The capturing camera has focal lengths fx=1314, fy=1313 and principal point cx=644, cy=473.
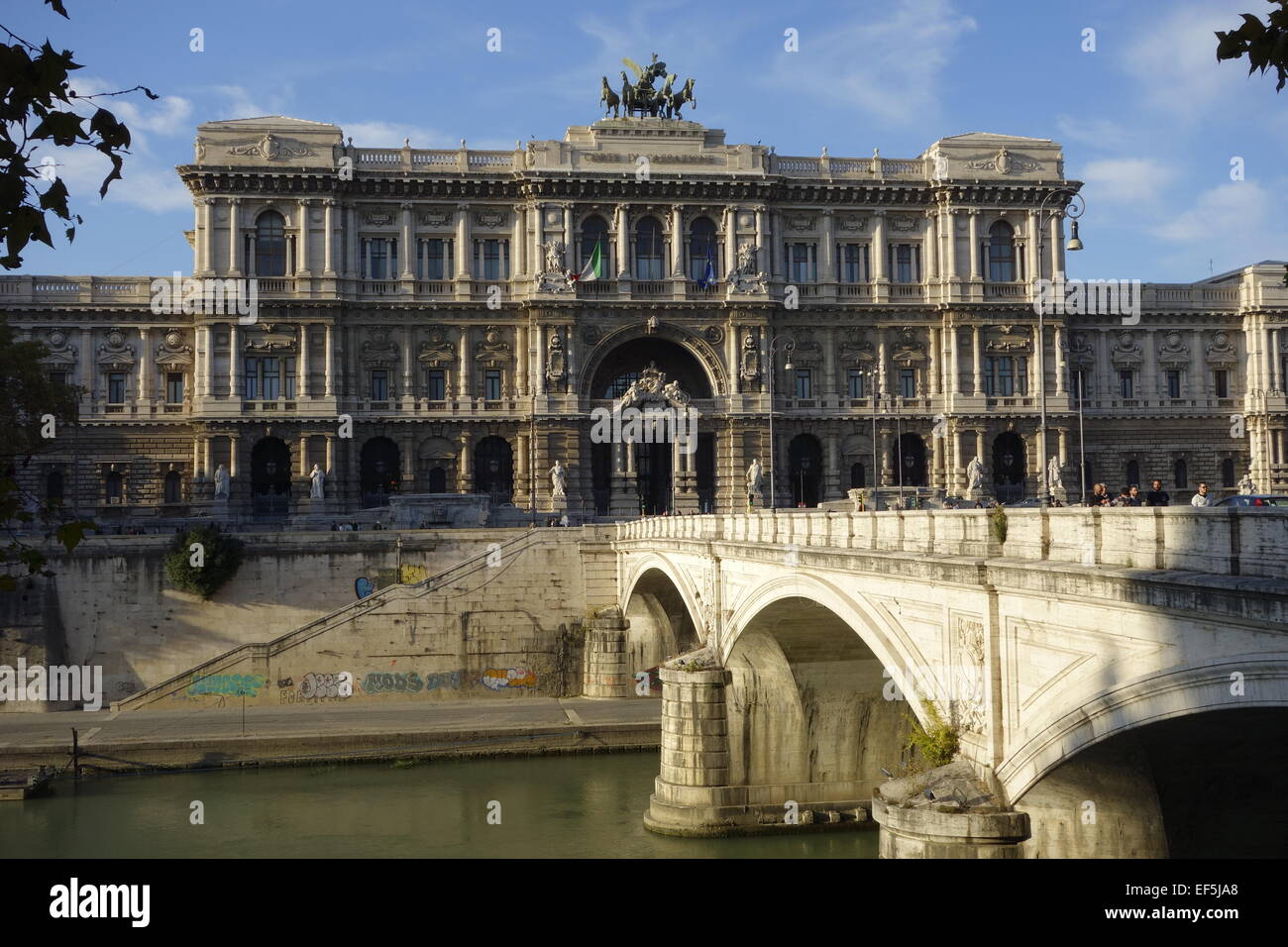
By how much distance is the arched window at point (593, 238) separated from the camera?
2714 inches

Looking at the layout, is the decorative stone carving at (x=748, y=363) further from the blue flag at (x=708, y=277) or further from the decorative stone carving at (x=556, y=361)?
the decorative stone carving at (x=556, y=361)

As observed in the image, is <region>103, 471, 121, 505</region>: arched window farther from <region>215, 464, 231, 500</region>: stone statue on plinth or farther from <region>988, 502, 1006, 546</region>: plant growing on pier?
<region>988, 502, 1006, 546</region>: plant growing on pier

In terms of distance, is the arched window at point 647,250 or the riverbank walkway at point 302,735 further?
the arched window at point 647,250

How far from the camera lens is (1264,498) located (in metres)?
25.8

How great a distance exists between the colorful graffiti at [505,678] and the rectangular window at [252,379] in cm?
2340

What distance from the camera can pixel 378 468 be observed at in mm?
Answer: 67750

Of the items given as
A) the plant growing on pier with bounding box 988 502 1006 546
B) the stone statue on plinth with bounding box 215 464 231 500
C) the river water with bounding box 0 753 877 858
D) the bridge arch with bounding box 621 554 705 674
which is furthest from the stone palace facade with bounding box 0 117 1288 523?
the plant growing on pier with bounding box 988 502 1006 546

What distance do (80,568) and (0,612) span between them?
332cm

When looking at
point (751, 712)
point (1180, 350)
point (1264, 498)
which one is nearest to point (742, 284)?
point (1180, 350)

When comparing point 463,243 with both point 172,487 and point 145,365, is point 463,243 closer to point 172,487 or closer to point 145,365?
point 145,365

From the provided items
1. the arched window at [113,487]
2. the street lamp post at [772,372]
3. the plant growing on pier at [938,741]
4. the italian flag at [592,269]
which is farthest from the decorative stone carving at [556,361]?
the plant growing on pier at [938,741]

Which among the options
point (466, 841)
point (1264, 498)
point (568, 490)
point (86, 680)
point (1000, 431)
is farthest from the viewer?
point (1000, 431)

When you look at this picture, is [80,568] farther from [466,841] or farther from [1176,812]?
[1176,812]

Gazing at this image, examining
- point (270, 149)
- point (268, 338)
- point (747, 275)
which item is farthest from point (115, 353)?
point (747, 275)
